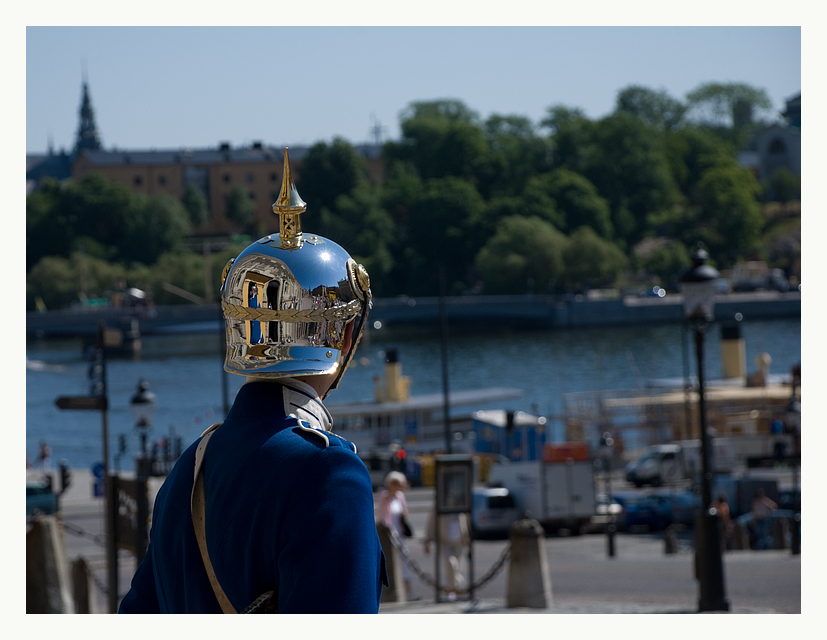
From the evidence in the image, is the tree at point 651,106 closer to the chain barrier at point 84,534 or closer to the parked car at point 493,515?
the parked car at point 493,515

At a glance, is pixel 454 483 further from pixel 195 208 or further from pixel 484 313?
pixel 195 208

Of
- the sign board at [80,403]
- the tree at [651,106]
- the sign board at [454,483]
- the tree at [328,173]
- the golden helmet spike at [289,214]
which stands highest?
the tree at [651,106]

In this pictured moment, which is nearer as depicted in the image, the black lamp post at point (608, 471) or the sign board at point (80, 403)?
the sign board at point (80, 403)

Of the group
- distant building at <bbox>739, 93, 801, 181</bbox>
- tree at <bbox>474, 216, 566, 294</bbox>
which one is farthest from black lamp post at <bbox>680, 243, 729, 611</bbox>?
tree at <bbox>474, 216, 566, 294</bbox>

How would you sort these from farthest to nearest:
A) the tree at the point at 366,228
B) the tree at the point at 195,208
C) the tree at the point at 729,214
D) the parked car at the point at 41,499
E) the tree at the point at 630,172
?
the tree at the point at 195,208
the tree at the point at 630,172
the tree at the point at 729,214
the tree at the point at 366,228
the parked car at the point at 41,499

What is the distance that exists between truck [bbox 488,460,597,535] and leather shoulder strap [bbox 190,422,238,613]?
1770cm

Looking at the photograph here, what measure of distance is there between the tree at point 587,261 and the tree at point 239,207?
27353 mm

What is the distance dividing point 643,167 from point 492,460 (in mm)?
65575

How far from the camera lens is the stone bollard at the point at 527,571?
32.2 ft

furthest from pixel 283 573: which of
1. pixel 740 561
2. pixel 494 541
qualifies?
pixel 494 541

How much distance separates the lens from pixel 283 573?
1877mm

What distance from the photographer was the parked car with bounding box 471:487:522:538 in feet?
63.1

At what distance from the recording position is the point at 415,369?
56469mm

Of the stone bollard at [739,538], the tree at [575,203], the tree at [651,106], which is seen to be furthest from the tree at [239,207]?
the stone bollard at [739,538]
